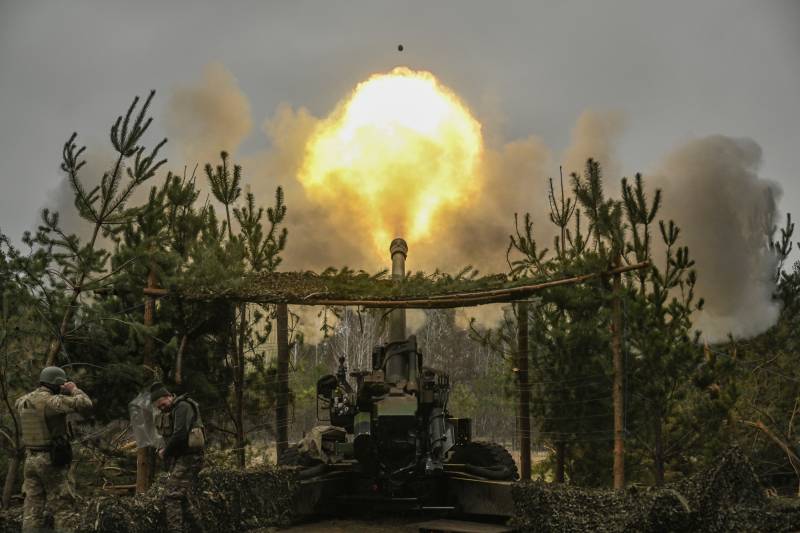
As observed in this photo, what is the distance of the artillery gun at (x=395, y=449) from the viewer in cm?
1371

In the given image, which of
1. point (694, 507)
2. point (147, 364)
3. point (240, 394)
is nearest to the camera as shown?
point (694, 507)

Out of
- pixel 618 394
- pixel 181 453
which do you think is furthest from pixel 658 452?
pixel 181 453

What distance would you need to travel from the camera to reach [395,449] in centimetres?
1370

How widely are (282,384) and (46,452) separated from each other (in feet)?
28.8

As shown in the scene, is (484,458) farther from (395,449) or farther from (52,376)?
(52,376)

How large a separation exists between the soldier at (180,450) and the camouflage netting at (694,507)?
14.7 ft

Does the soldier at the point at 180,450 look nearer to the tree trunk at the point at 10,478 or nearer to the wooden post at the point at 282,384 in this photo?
the tree trunk at the point at 10,478

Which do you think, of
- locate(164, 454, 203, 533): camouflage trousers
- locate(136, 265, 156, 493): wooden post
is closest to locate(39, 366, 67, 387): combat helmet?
locate(164, 454, 203, 533): camouflage trousers

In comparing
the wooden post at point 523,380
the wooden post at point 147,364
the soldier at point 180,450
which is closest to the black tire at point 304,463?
the wooden post at point 147,364

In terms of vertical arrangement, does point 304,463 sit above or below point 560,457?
above

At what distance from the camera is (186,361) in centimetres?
1762

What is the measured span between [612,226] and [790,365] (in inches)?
386

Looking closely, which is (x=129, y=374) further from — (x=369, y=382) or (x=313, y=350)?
(x=313, y=350)

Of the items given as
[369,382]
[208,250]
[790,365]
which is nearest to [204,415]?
[208,250]
